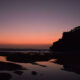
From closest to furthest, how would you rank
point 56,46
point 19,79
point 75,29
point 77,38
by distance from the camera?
point 19,79 < point 77,38 < point 75,29 < point 56,46

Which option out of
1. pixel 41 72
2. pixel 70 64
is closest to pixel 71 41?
pixel 70 64

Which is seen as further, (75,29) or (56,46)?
(56,46)

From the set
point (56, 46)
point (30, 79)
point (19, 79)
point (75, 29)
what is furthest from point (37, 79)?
point (56, 46)

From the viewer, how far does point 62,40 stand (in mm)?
99438

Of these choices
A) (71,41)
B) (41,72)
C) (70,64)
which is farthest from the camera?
(71,41)

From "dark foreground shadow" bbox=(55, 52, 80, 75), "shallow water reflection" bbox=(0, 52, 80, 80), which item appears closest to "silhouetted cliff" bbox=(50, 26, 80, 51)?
"dark foreground shadow" bbox=(55, 52, 80, 75)

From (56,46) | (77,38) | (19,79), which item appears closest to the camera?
(19,79)

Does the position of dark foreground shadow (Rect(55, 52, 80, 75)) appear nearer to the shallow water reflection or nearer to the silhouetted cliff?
the shallow water reflection

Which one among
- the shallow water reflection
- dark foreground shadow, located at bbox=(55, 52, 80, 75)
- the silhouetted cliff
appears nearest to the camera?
the shallow water reflection

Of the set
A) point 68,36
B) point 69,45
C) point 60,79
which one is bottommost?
point 60,79

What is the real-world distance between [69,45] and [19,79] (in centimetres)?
8062

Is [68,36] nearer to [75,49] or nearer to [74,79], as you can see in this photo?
[75,49]

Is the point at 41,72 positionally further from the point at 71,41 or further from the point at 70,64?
the point at 71,41

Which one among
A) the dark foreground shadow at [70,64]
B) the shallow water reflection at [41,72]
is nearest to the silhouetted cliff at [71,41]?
the dark foreground shadow at [70,64]
